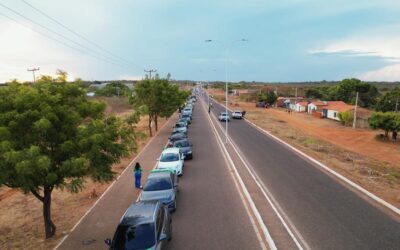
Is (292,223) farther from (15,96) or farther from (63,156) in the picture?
(15,96)

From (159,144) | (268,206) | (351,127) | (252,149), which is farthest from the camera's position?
(351,127)

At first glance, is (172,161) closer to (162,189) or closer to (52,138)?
(162,189)

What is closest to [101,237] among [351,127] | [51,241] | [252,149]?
[51,241]

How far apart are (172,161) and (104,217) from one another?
7480mm

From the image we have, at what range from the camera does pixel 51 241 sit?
13.0 meters

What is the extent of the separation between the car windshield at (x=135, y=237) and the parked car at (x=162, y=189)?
13.1ft

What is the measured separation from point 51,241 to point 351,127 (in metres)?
54.9

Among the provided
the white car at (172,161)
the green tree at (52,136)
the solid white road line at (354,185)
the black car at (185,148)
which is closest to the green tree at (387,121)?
the solid white road line at (354,185)

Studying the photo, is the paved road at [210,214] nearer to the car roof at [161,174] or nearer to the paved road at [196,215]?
the paved road at [196,215]

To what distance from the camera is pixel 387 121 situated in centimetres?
4603

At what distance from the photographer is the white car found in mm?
21016

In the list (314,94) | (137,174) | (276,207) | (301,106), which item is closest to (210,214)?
(276,207)

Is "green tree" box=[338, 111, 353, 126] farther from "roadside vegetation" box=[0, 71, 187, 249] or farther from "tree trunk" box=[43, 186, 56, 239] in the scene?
"tree trunk" box=[43, 186, 56, 239]

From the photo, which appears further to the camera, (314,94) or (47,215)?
(314,94)
